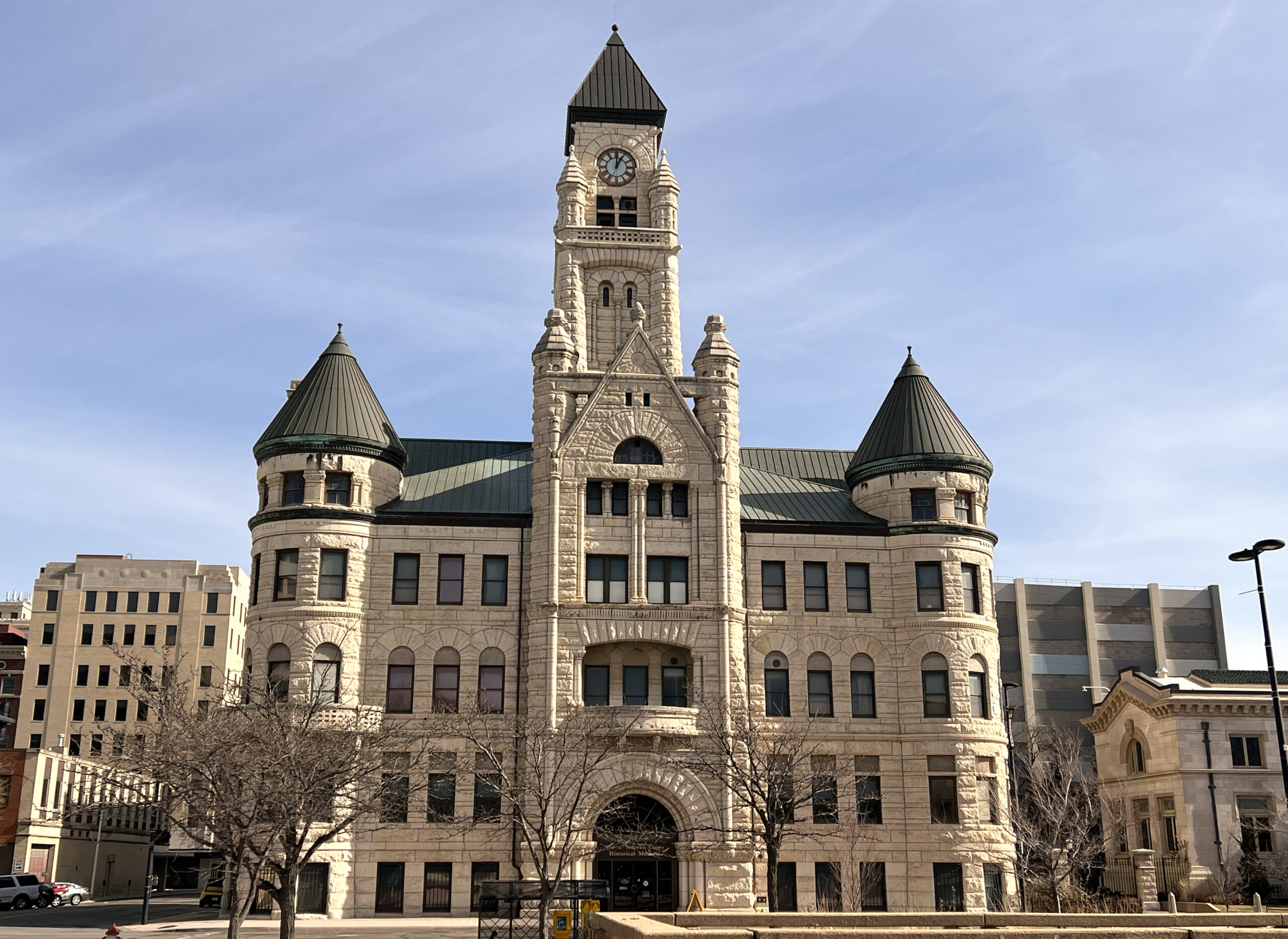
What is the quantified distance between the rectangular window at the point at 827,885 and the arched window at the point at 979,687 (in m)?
8.34

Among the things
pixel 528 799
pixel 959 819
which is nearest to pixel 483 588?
pixel 528 799

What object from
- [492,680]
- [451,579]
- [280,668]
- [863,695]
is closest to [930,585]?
[863,695]

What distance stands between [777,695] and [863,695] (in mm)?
3549

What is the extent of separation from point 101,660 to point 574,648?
2994 inches

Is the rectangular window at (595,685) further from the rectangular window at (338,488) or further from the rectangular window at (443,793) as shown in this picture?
the rectangular window at (338,488)

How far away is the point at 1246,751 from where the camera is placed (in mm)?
57750

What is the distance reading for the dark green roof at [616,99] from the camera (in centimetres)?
6419

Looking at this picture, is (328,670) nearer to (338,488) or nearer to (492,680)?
(492,680)

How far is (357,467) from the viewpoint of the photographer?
52.1m

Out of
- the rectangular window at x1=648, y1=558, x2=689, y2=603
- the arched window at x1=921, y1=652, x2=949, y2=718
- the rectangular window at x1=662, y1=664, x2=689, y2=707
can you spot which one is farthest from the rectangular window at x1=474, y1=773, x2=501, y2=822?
the arched window at x1=921, y1=652, x2=949, y2=718

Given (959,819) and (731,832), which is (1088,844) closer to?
(959,819)

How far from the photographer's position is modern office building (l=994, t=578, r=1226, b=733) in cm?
10056

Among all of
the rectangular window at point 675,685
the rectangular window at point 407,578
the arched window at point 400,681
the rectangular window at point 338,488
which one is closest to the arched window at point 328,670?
the arched window at point 400,681

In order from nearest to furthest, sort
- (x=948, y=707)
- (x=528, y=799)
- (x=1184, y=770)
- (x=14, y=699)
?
(x=528, y=799) → (x=948, y=707) → (x=1184, y=770) → (x=14, y=699)
